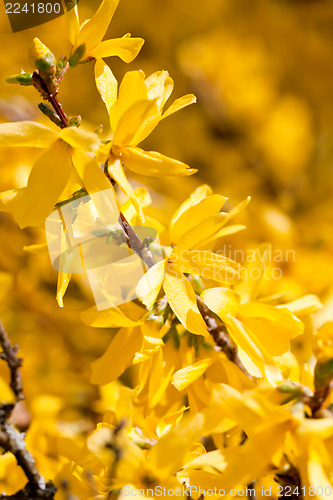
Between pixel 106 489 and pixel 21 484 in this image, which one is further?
pixel 21 484

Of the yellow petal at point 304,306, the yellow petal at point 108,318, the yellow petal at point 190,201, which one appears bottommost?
the yellow petal at point 304,306

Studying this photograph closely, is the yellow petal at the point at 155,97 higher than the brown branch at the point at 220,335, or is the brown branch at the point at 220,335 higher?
the yellow petal at the point at 155,97

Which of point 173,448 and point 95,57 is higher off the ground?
point 95,57

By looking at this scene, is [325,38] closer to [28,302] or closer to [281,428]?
[28,302]

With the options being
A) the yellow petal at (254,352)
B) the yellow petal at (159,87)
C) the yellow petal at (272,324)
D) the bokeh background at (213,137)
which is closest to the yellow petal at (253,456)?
the yellow petal at (254,352)

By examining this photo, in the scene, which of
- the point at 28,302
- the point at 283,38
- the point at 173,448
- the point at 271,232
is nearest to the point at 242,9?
the point at 283,38

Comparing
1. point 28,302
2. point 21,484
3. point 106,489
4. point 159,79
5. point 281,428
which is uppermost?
point 159,79

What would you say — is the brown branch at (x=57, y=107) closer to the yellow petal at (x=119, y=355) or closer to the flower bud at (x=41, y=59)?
the flower bud at (x=41, y=59)

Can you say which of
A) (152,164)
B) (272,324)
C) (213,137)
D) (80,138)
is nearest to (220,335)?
(272,324)
